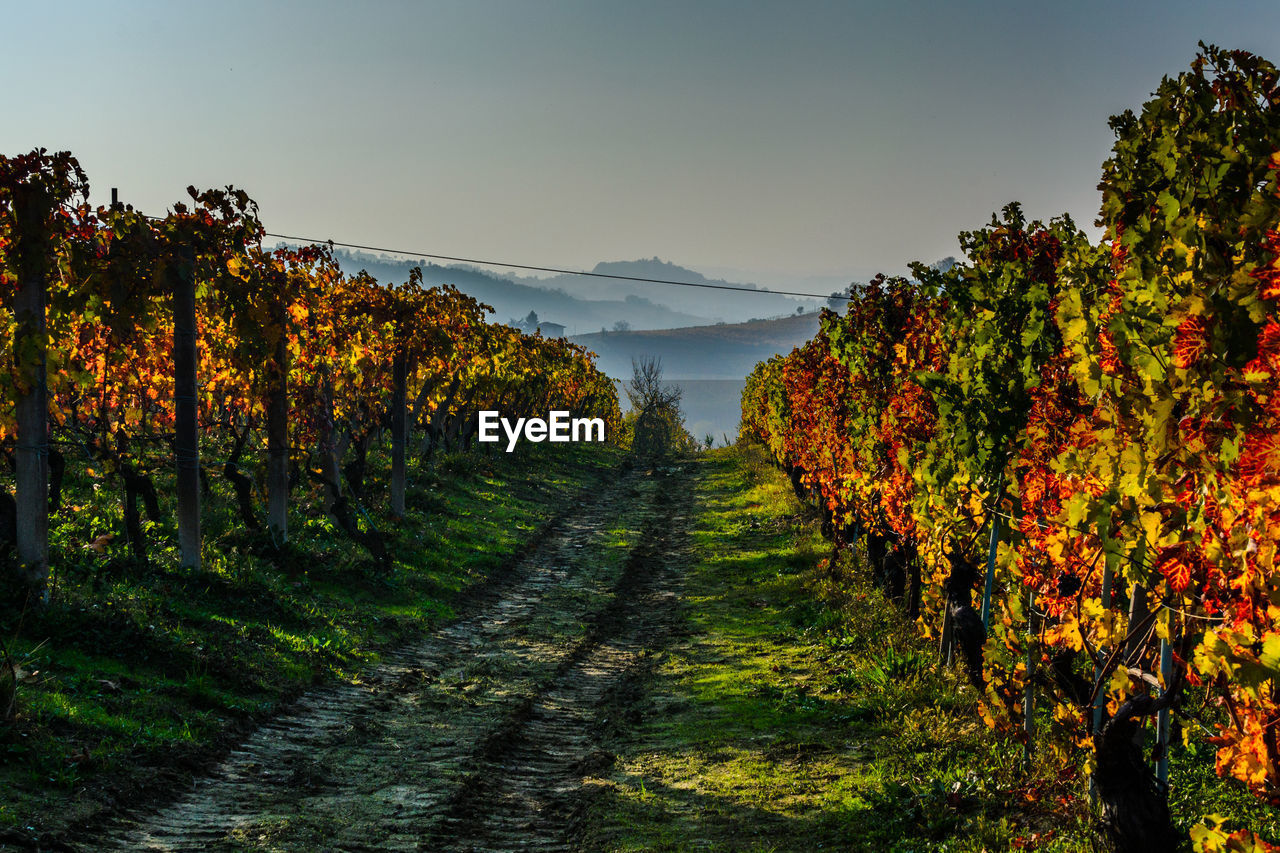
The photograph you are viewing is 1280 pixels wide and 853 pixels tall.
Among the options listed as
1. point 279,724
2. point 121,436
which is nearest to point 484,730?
point 279,724

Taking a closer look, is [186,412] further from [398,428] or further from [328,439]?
[398,428]

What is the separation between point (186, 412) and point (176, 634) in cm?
389

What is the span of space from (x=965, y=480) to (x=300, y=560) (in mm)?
10599

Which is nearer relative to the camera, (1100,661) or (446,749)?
(1100,661)

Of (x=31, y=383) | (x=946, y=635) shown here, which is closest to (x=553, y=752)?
(x=946, y=635)

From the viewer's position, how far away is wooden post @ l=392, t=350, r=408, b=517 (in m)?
21.1

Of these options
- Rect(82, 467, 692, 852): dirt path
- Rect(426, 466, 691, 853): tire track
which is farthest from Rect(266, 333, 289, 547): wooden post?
Rect(426, 466, 691, 853): tire track

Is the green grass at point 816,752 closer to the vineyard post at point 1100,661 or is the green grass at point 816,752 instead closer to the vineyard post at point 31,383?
the vineyard post at point 1100,661

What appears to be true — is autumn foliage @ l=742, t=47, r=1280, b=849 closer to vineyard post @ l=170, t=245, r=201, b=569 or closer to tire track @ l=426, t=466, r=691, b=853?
tire track @ l=426, t=466, r=691, b=853

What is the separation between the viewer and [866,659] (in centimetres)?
1180

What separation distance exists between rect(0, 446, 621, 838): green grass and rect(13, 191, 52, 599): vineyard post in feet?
→ 1.77

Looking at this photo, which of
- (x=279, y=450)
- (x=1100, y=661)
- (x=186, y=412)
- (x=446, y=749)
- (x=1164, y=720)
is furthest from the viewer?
(x=279, y=450)

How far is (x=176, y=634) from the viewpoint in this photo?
10688 mm

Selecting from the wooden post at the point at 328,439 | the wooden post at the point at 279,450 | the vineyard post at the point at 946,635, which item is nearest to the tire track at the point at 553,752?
the vineyard post at the point at 946,635
